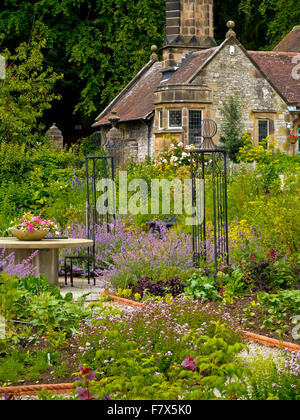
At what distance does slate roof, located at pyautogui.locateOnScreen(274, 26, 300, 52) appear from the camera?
36453mm

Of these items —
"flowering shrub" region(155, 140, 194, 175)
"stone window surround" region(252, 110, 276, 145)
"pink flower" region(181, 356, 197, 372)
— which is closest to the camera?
"pink flower" region(181, 356, 197, 372)

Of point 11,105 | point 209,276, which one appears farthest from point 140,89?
point 209,276

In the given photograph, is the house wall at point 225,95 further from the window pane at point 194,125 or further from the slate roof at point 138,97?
the slate roof at point 138,97

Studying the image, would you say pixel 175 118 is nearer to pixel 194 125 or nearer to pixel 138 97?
pixel 194 125

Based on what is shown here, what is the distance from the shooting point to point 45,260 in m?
11.3

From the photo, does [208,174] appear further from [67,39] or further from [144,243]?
[67,39]

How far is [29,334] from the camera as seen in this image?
24.0 ft

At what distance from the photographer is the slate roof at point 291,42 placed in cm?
3645

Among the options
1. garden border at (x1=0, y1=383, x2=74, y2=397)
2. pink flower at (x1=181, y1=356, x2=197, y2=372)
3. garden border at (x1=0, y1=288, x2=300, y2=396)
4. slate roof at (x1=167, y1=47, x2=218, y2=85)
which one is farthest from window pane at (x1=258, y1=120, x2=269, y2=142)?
pink flower at (x1=181, y1=356, x2=197, y2=372)

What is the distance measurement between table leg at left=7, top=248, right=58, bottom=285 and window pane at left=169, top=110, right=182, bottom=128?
1863cm

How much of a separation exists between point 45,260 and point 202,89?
19204 millimetres

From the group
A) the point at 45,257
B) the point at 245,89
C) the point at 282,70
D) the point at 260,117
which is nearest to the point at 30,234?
the point at 45,257

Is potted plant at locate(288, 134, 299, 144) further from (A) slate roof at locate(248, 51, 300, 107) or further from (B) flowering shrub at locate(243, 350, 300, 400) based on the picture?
(B) flowering shrub at locate(243, 350, 300, 400)
